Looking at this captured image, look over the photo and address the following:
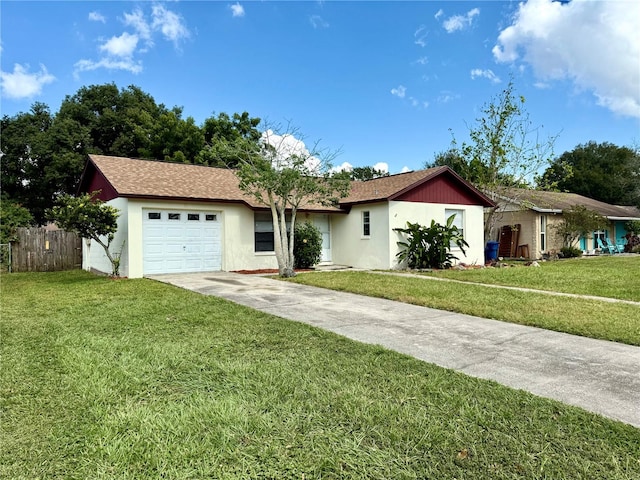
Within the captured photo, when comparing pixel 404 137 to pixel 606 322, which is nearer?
pixel 606 322

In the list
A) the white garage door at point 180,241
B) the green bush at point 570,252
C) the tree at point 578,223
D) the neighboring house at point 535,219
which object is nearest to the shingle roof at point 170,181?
the white garage door at point 180,241

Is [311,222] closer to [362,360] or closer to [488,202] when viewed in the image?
[488,202]

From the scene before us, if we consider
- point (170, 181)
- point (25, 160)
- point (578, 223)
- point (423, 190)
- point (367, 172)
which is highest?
point (367, 172)

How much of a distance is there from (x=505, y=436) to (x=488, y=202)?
56.7ft

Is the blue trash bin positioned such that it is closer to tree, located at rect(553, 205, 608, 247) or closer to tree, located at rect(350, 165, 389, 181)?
tree, located at rect(553, 205, 608, 247)

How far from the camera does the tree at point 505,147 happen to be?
20922 millimetres

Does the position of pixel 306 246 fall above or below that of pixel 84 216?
below

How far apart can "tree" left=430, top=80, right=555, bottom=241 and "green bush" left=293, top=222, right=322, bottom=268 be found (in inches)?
395

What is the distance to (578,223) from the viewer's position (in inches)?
845

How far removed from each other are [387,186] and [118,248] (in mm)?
10695

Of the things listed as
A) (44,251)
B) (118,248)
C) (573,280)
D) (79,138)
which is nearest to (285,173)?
(118,248)

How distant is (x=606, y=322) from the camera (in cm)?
618

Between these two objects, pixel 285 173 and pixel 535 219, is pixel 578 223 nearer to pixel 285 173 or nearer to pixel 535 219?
pixel 535 219

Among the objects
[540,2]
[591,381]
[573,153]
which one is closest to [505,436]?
[591,381]
